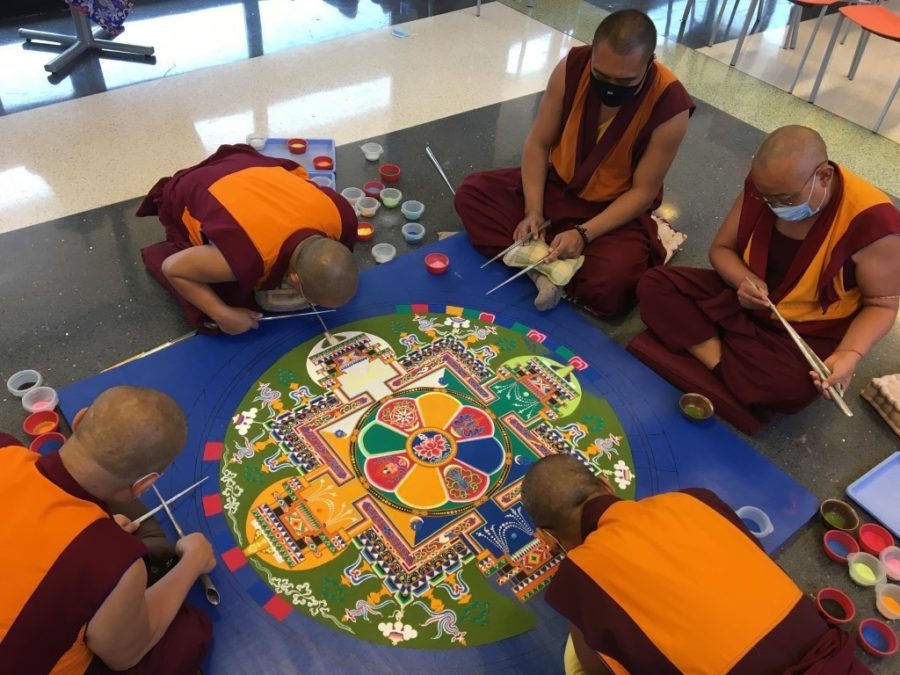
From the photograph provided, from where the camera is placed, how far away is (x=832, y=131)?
5.12 m

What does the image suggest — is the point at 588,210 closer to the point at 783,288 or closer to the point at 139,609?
the point at 783,288

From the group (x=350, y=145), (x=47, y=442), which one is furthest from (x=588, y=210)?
(x=47, y=442)

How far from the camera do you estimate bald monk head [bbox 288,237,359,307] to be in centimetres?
266

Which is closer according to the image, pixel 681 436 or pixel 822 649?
pixel 822 649

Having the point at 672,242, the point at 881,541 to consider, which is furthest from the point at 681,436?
the point at 672,242

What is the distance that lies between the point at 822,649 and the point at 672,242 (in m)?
2.38

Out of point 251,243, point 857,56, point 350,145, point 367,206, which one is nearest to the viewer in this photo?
point 251,243

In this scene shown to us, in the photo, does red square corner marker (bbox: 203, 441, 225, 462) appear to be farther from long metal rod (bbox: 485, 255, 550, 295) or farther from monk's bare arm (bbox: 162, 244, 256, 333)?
long metal rod (bbox: 485, 255, 550, 295)

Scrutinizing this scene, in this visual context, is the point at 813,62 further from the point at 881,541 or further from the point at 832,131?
the point at 881,541

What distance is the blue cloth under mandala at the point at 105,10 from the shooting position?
4.46m

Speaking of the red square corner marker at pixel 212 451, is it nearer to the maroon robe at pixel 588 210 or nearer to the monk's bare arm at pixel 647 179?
the maroon robe at pixel 588 210

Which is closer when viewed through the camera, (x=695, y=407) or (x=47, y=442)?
(x=47, y=442)

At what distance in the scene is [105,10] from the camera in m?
4.54

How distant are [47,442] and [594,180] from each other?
101 inches
